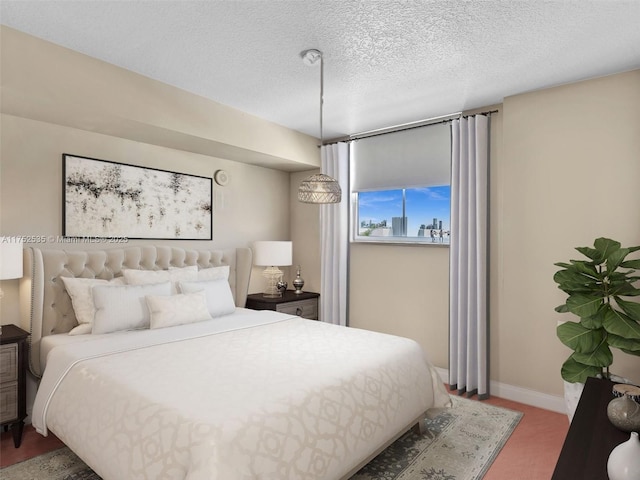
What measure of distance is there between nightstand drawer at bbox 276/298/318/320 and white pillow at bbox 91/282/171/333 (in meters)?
1.57

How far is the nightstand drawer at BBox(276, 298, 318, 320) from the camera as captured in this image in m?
4.37

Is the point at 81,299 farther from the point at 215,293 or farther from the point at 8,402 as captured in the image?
the point at 215,293

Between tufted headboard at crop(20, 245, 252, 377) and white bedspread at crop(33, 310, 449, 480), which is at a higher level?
tufted headboard at crop(20, 245, 252, 377)

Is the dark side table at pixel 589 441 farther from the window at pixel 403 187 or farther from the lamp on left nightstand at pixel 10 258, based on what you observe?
the lamp on left nightstand at pixel 10 258

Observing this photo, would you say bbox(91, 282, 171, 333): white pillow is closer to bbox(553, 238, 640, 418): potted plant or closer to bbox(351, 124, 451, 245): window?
bbox(351, 124, 451, 245): window

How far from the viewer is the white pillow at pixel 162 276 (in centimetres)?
324

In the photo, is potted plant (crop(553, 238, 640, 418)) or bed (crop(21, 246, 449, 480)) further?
potted plant (crop(553, 238, 640, 418))

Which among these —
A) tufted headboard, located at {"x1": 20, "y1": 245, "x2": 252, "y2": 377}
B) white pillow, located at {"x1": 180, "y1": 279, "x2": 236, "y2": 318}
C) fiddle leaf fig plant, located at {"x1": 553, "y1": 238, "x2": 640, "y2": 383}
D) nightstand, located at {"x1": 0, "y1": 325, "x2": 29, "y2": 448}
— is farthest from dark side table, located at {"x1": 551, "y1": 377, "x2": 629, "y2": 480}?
tufted headboard, located at {"x1": 20, "y1": 245, "x2": 252, "y2": 377}

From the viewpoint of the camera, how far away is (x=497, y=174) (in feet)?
11.8

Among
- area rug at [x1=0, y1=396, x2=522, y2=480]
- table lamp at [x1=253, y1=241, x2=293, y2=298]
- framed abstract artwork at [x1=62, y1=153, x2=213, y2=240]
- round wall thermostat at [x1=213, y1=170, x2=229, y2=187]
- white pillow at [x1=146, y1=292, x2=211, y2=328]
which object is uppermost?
round wall thermostat at [x1=213, y1=170, x2=229, y2=187]

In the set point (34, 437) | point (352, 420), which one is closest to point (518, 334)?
point (352, 420)

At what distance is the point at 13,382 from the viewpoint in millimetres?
2559

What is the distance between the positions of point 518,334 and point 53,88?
402 centimetres

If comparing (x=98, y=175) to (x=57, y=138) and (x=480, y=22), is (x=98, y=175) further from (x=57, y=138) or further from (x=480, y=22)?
(x=480, y=22)
